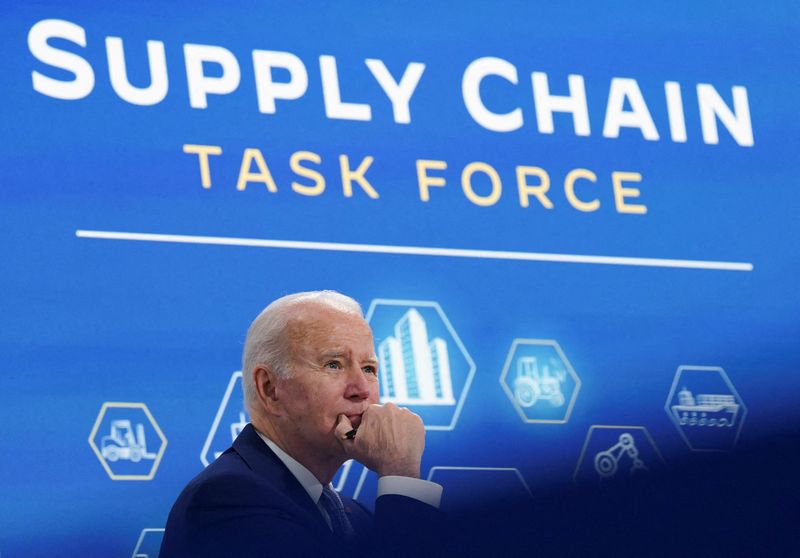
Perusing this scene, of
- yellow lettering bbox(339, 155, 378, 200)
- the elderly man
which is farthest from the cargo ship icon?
the elderly man

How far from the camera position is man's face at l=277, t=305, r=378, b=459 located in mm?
2152

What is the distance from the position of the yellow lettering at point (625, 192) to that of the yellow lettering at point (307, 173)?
862mm

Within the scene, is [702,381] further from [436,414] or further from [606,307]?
[436,414]

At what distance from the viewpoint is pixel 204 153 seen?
10.4 ft

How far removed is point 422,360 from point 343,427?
105cm

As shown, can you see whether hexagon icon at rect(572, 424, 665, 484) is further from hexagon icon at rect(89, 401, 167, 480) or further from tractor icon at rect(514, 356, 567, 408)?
hexagon icon at rect(89, 401, 167, 480)

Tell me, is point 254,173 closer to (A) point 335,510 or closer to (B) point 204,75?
(B) point 204,75

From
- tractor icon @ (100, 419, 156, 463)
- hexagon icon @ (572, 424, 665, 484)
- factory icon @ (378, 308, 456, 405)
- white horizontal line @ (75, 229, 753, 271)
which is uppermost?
white horizontal line @ (75, 229, 753, 271)

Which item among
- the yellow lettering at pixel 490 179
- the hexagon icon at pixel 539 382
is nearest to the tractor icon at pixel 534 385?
the hexagon icon at pixel 539 382

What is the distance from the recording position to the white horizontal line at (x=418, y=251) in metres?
3.05

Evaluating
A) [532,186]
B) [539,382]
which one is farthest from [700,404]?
[532,186]

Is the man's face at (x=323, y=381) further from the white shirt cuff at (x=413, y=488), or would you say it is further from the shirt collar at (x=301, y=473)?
the white shirt cuff at (x=413, y=488)

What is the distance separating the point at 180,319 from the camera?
3.03 metres

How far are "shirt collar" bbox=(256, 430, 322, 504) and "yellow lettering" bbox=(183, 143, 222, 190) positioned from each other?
1149mm
